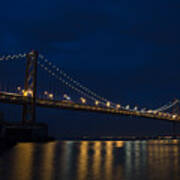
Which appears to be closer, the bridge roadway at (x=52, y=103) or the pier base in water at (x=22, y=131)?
the pier base in water at (x=22, y=131)

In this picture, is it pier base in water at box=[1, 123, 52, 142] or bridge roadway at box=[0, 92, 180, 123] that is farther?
bridge roadway at box=[0, 92, 180, 123]

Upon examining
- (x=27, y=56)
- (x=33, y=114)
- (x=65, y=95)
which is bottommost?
(x=33, y=114)

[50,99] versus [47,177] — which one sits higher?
[50,99]

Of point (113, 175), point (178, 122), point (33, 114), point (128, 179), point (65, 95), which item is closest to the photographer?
point (128, 179)

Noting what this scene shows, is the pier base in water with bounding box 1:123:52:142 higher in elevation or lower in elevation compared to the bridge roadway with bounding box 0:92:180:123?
lower

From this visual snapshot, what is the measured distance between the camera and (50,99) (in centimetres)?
4791

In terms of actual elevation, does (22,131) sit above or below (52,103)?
below

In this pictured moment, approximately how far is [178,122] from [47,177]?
6232 cm

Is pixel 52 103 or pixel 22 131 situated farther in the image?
pixel 52 103

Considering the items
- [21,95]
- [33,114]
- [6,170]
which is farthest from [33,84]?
[6,170]

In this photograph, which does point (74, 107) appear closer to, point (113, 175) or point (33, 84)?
point (33, 84)

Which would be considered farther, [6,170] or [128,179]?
[6,170]

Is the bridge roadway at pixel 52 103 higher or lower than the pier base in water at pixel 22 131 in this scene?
higher

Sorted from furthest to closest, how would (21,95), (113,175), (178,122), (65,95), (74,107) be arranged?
(178,122), (65,95), (74,107), (21,95), (113,175)
